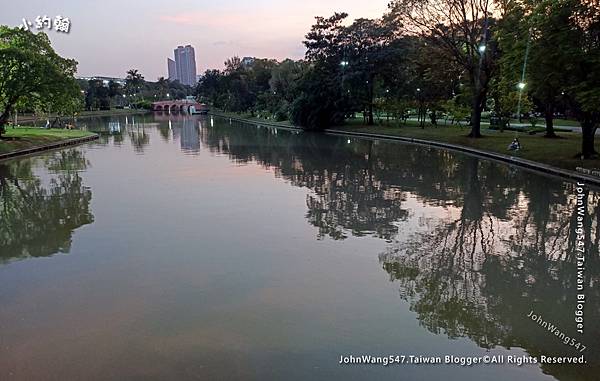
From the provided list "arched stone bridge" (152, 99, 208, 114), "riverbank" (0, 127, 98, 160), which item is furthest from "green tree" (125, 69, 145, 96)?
"riverbank" (0, 127, 98, 160)

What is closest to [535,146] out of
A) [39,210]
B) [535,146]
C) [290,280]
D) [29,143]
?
[535,146]

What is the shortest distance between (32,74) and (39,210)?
21073mm

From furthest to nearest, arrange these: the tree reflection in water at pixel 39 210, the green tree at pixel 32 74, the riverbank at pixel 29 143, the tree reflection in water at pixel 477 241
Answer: the green tree at pixel 32 74 → the riverbank at pixel 29 143 → the tree reflection in water at pixel 39 210 → the tree reflection in water at pixel 477 241

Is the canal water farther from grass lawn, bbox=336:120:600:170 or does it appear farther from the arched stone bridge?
the arched stone bridge

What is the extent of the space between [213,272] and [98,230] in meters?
4.31

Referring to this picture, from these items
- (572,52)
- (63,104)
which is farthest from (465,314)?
(63,104)

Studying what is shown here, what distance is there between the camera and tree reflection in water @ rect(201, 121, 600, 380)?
6559mm

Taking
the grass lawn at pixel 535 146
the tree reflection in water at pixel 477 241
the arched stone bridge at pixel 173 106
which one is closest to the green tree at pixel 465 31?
the grass lawn at pixel 535 146

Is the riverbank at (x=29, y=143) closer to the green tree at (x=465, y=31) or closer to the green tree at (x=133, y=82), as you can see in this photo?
the green tree at (x=465, y=31)

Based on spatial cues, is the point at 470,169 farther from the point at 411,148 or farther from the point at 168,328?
→ the point at 168,328

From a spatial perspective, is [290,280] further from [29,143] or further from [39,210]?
[29,143]

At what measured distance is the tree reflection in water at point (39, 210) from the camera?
10184 mm

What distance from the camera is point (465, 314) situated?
6.84 m

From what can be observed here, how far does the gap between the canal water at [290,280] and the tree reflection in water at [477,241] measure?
4cm
